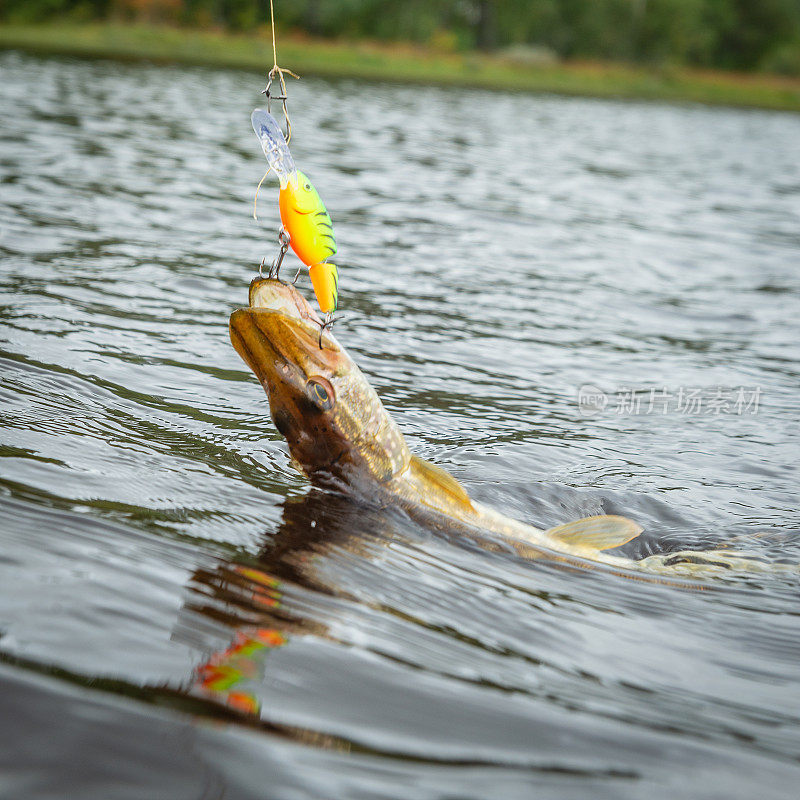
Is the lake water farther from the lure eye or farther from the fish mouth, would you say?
the fish mouth

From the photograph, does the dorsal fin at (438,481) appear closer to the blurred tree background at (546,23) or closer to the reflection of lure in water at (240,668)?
the reflection of lure in water at (240,668)

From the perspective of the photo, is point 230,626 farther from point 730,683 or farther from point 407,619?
point 730,683

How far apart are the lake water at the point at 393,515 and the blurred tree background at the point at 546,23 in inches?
1756

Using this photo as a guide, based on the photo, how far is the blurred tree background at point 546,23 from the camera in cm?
5525

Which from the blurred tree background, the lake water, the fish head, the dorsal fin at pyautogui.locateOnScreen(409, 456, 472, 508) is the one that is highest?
the blurred tree background

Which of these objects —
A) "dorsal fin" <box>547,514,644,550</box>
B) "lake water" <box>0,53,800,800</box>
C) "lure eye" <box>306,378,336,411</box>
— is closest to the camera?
"lake water" <box>0,53,800,800</box>

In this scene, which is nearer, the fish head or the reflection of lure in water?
the reflection of lure in water

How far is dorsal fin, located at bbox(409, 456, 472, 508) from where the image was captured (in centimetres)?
447

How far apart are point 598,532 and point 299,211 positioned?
1926mm

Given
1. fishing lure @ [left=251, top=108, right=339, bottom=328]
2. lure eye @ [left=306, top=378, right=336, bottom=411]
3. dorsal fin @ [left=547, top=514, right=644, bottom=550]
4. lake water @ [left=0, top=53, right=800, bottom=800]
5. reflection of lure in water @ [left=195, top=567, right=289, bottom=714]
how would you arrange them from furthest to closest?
dorsal fin @ [left=547, top=514, right=644, bottom=550], lure eye @ [left=306, top=378, right=336, bottom=411], fishing lure @ [left=251, top=108, right=339, bottom=328], reflection of lure in water @ [left=195, top=567, right=289, bottom=714], lake water @ [left=0, top=53, right=800, bottom=800]

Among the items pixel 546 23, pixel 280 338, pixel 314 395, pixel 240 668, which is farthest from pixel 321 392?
pixel 546 23

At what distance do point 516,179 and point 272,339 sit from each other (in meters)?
15.2

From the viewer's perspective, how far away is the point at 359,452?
14.3 feet

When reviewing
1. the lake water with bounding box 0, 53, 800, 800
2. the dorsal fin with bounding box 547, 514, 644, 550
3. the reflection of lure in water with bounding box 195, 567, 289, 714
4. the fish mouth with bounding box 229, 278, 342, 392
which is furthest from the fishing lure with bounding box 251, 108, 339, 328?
the dorsal fin with bounding box 547, 514, 644, 550
